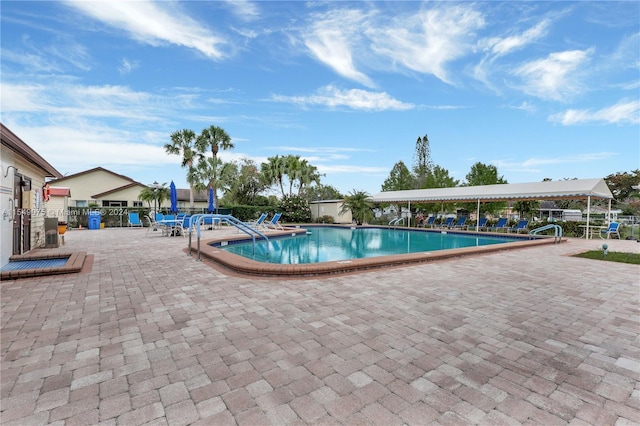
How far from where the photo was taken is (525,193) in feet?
55.4

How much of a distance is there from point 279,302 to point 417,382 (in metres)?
2.26


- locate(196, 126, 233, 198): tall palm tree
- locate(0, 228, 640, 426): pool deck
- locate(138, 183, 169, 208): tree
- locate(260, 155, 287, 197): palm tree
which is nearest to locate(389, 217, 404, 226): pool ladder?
locate(260, 155, 287, 197): palm tree

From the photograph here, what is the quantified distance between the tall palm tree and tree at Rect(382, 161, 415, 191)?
25.5 metres

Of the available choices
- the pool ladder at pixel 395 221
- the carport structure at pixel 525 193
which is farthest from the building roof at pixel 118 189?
the pool ladder at pixel 395 221

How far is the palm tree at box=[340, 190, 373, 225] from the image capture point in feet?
72.4

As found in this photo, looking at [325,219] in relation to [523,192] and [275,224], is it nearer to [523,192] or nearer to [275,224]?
[275,224]

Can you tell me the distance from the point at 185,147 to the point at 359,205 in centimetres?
1536

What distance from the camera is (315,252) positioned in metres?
10.8

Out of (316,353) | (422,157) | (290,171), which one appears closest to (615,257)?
(316,353)

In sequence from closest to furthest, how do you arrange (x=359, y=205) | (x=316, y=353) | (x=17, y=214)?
(x=316, y=353), (x=17, y=214), (x=359, y=205)

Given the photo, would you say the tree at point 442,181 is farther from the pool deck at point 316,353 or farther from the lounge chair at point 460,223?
the pool deck at point 316,353

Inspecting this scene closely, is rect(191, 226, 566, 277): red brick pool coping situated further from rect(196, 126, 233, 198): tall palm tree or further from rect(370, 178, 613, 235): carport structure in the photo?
rect(196, 126, 233, 198): tall palm tree

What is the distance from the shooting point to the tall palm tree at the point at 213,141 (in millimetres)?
25719

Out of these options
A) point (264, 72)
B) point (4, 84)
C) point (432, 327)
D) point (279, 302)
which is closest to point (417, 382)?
point (432, 327)
